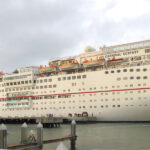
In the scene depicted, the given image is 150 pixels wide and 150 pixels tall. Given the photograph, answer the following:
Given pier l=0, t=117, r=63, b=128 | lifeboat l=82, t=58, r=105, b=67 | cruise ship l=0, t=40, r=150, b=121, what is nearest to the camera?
cruise ship l=0, t=40, r=150, b=121

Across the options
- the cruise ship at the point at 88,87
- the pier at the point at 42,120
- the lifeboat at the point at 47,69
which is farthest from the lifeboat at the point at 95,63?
the pier at the point at 42,120

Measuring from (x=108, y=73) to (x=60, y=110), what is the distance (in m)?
10.0

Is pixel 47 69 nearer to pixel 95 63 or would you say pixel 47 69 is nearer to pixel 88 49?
pixel 88 49

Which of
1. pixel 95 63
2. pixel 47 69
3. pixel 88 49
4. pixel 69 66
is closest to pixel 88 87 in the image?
pixel 95 63

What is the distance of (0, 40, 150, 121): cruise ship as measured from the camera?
31.7m

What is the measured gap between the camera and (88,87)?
35.0m

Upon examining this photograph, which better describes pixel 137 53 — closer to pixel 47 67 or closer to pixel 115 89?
pixel 115 89

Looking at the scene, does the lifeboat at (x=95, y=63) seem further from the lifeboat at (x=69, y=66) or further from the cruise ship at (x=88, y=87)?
the lifeboat at (x=69, y=66)

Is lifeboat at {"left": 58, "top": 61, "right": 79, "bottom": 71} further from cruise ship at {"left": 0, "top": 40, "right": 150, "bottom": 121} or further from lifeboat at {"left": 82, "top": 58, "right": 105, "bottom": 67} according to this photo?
lifeboat at {"left": 82, "top": 58, "right": 105, "bottom": 67}

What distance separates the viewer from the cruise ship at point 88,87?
104ft

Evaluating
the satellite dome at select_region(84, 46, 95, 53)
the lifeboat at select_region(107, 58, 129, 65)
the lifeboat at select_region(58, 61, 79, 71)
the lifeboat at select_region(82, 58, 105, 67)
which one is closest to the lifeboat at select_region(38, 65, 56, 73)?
the lifeboat at select_region(58, 61, 79, 71)

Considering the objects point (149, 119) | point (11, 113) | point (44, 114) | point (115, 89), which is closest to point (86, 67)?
point (115, 89)

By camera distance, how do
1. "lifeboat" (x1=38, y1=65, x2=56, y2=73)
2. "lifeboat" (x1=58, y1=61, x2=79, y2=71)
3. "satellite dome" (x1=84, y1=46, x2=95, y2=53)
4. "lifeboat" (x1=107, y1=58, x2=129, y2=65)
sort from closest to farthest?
1. "lifeboat" (x1=107, y1=58, x2=129, y2=65)
2. "lifeboat" (x1=58, y1=61, x2=79, y2=71)
3. "lifeboat" (x1=38, y1=65, x2=56, y2=73)
4. "satellite dome" (x1=84, y1=46, x2=95, y2=53)

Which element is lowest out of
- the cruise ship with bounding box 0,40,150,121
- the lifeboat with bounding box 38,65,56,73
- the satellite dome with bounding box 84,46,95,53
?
the cruise ship with bounding box 0,40,150,121
